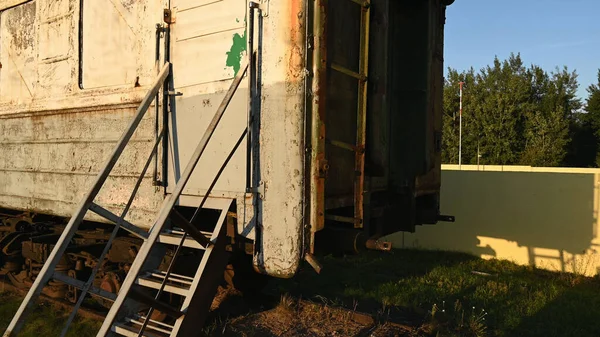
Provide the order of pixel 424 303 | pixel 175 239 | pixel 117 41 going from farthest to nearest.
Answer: pixel 424 303 < pixel 117 41 < pixel 175 239

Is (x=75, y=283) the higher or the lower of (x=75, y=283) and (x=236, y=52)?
the lower

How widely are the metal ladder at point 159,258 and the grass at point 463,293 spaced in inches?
95.9

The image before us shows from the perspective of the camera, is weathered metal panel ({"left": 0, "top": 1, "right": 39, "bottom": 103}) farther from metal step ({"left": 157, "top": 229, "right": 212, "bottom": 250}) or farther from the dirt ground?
the dirt ground

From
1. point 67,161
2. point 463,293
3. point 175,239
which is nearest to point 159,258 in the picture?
point 175,239

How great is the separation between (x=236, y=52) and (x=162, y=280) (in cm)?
189

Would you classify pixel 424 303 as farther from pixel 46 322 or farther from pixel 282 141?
pixel 46 322

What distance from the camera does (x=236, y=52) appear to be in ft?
12.1

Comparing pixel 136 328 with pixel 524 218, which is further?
pixel 524 218

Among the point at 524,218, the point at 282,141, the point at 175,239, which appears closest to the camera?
the point at 282,141

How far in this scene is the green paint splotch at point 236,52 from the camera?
12.0 feet

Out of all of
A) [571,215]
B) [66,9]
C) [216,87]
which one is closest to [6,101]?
[66,9]

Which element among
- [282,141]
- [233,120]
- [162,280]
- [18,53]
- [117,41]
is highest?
[18,53]

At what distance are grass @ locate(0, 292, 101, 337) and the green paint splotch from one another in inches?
118

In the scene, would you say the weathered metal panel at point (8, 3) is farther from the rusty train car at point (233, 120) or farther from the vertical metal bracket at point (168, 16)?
the vertical metal bracket at point (168, 16)
